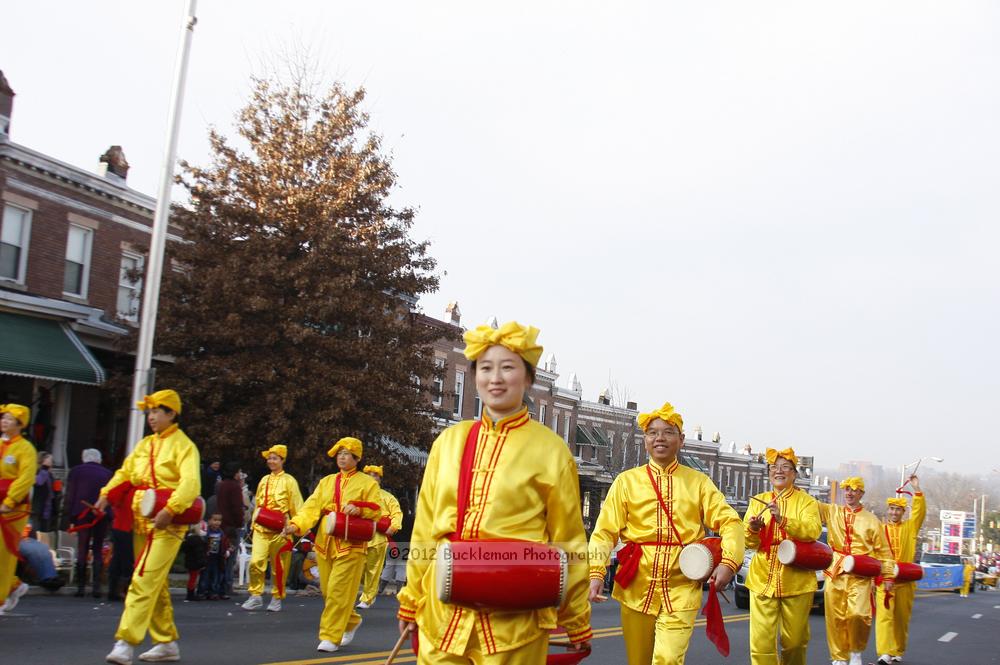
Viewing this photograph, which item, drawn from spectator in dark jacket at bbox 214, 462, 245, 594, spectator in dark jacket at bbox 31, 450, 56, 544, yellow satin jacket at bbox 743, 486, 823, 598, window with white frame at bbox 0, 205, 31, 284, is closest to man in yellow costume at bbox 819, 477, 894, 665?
yellow satin jacket at bbox 743, 486, 823, 598

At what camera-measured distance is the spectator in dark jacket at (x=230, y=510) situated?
15.7 meters

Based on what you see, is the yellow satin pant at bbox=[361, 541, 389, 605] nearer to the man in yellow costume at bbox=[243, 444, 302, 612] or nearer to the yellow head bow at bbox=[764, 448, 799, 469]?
the man in yellow costume at bbox=[243, 444, 302, 612]

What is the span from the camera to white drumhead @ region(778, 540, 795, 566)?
8.89m

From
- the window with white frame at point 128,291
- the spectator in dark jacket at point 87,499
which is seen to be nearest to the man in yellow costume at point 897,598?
the spectator in dark jacket at point 87,499

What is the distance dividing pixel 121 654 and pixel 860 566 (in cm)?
722

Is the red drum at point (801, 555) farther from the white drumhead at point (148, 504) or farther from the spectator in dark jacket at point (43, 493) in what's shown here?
the spectator in dark jacket at point (43, 493)

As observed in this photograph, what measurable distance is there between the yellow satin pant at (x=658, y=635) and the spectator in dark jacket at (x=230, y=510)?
9944mm

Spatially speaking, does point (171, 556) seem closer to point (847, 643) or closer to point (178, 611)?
point (178, 611)

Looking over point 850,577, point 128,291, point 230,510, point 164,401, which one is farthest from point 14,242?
point 850,577

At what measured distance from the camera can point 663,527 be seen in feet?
22.6

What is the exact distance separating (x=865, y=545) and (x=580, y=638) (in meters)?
7.58

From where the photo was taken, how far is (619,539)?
23.7 ft

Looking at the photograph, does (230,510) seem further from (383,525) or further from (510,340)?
(510,340)

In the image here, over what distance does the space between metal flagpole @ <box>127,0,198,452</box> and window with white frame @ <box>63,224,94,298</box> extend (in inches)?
319
